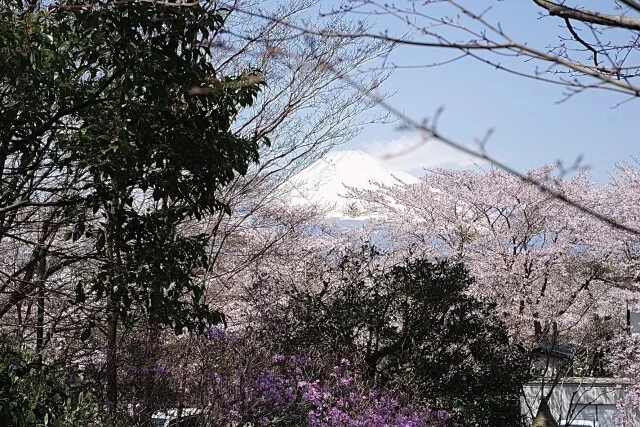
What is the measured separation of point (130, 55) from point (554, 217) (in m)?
6.96

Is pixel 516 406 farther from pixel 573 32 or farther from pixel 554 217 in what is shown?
pixel 573 32

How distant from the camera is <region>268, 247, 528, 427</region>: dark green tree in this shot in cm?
595

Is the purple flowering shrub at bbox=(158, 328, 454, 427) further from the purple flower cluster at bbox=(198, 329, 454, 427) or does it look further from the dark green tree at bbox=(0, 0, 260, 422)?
the dark green tree at bbox=(0, 0, 260, 422)

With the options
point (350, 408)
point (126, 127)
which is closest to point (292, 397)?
point (350, 408)

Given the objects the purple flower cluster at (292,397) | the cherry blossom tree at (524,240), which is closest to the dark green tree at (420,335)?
the purple flower cluster at (292,397)

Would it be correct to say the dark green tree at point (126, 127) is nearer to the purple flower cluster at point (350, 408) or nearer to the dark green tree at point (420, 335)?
the purple flower cluster at point (350, 408)

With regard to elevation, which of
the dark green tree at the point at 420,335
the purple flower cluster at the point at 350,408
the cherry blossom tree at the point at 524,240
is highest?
the cherry blossom tree at the point at 524,240

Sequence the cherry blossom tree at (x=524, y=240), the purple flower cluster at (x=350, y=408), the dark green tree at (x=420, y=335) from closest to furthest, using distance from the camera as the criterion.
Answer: the purple flower cluster at (x=350, y=408)
the dark green tree at (x=420, y=335)
the cherry blossom tree at (x=524, y=240)

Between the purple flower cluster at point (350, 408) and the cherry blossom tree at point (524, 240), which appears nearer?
the purple flower cluster at point (350, 408)

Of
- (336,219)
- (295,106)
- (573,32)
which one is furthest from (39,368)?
(336,219)

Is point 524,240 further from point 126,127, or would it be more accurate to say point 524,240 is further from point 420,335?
point 126,127

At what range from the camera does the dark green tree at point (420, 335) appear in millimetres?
5949

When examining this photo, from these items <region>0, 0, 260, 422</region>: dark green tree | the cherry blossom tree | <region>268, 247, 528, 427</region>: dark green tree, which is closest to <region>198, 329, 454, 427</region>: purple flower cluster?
<region>268, 247, 528, 427</region>: dark green tree

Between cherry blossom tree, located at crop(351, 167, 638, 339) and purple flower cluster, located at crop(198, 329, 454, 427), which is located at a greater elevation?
cherry blossom tree, located at crop(351, 167, 638, 339)
